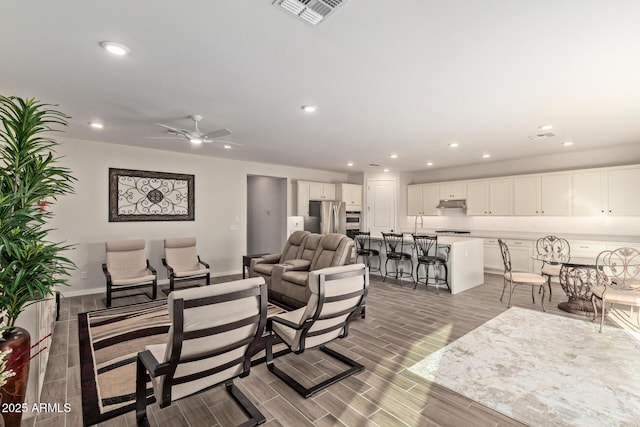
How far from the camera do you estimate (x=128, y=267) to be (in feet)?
16.9

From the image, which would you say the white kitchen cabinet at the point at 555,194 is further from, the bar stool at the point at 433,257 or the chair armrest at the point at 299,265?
the chair armrest at the point at 299,265

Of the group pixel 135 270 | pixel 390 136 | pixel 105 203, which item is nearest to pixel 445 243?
pixel 390 136

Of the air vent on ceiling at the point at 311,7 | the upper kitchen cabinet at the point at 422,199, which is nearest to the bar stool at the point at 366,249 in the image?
the upper kitchen cabinet at the point at 422,199

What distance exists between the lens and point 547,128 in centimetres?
445

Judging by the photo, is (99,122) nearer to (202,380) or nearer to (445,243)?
(202,380)

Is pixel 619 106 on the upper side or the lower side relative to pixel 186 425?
upper

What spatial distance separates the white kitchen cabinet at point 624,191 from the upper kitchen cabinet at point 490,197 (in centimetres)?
169

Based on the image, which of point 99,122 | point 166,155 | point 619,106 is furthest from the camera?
point 166,155

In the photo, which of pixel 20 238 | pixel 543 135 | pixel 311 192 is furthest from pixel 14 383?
pixel 311 192

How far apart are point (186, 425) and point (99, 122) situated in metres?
4.14

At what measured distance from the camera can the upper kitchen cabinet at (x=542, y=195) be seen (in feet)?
20.4

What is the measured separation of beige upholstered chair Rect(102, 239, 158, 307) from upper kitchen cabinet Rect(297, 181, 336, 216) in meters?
3.86

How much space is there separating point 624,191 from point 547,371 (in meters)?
4.98

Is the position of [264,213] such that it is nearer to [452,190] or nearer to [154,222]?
[154,222]
